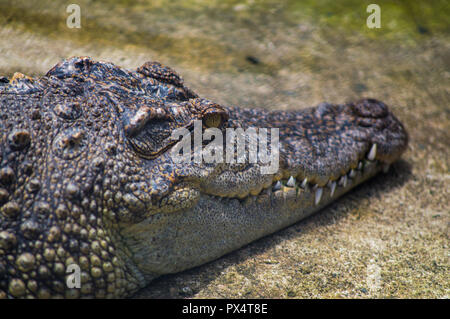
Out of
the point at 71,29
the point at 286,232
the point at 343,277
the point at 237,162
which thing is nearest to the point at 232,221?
the point at 237,162

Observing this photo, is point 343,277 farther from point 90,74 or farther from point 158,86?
point 90,74

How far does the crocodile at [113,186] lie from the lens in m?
2.14

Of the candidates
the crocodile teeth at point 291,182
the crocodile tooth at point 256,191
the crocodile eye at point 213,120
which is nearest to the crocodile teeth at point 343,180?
the crocodile teeth at point 291,182

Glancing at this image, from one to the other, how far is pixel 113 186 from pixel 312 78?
3343mm

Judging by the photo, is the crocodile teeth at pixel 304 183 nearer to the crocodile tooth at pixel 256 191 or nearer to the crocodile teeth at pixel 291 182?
the crocodile teeth at pixel 291 182

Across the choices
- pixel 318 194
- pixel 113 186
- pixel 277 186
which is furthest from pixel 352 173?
pixel 113 186

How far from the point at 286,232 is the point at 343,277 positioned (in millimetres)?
526

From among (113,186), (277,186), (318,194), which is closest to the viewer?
(113,186)

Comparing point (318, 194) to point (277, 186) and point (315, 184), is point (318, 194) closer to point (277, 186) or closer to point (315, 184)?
point (315, 184)

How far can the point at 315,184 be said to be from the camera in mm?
3014

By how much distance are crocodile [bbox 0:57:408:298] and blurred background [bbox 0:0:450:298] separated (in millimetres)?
307

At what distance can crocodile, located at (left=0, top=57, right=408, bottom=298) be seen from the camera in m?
2.14

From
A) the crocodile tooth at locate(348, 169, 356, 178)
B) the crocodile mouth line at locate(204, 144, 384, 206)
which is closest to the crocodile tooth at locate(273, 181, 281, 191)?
the crocodile mouth line at locate(204, 144, 384, 206)

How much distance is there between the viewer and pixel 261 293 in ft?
8.30
